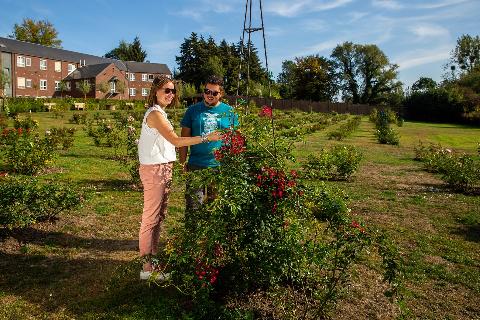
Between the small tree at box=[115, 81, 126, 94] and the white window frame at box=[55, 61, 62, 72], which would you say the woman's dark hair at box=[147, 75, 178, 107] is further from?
the white window frame at box=[55, 61, 62, 72]

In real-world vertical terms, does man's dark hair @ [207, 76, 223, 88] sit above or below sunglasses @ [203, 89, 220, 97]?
above

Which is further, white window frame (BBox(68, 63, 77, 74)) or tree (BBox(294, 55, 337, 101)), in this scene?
tree (BBox(294, 55, 337, 101))

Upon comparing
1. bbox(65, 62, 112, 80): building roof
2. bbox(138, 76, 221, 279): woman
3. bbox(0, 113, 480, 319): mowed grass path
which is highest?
bbox(65, 62, 112, 80): building roof

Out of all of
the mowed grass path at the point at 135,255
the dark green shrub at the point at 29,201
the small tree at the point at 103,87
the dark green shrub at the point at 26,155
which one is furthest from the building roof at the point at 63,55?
the dark green shrub at the point at 29,201

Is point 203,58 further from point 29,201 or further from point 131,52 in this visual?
point 29,201

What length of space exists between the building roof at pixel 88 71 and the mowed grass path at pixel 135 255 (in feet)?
174

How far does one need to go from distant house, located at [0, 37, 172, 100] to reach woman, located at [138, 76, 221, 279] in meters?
47.2

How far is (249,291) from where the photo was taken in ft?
12.9

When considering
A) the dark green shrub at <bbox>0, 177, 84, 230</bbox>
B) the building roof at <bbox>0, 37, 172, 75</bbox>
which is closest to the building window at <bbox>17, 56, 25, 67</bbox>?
the building roof at <bbox>0, 37, 172, 75</bbox>

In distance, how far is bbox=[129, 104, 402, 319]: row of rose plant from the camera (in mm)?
3109

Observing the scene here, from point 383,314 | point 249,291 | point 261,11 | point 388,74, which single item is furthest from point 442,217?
point 388,74

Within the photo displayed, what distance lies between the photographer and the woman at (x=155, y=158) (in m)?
3.83

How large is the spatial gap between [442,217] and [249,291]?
516 centimetres

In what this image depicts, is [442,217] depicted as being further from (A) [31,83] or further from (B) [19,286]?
(A) [31,83]
